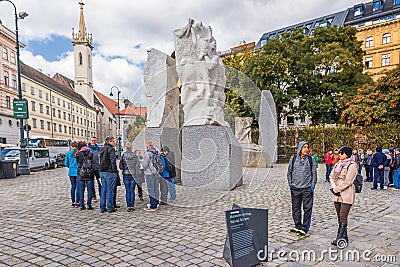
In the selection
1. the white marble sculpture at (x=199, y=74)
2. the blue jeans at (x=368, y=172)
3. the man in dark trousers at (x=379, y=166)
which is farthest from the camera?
the blue jeans at (x=368, y=172)

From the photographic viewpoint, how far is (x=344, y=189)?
15.9ft

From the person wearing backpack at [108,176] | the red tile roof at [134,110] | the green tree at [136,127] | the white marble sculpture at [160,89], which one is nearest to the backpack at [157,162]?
the person wearing backpack at [108,176]

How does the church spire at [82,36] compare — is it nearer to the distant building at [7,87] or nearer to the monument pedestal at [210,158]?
the distant building at [7,87]

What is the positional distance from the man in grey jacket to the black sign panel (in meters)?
1.51

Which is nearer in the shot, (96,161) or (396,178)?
(96,161)

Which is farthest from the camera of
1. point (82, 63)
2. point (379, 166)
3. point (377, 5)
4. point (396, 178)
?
point (82, 63)

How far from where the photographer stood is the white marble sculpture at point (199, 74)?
1005cm

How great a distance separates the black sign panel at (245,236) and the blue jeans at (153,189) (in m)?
3.68

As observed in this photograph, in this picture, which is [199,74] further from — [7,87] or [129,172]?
[7,87]

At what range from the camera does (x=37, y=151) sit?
21.9m

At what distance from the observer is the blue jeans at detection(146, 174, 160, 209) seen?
7.55 m

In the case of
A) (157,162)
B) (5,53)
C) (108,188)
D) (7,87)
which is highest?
(5,53)

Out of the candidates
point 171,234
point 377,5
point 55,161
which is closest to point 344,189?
point 171,234

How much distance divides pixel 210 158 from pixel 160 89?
3257 millimetres
